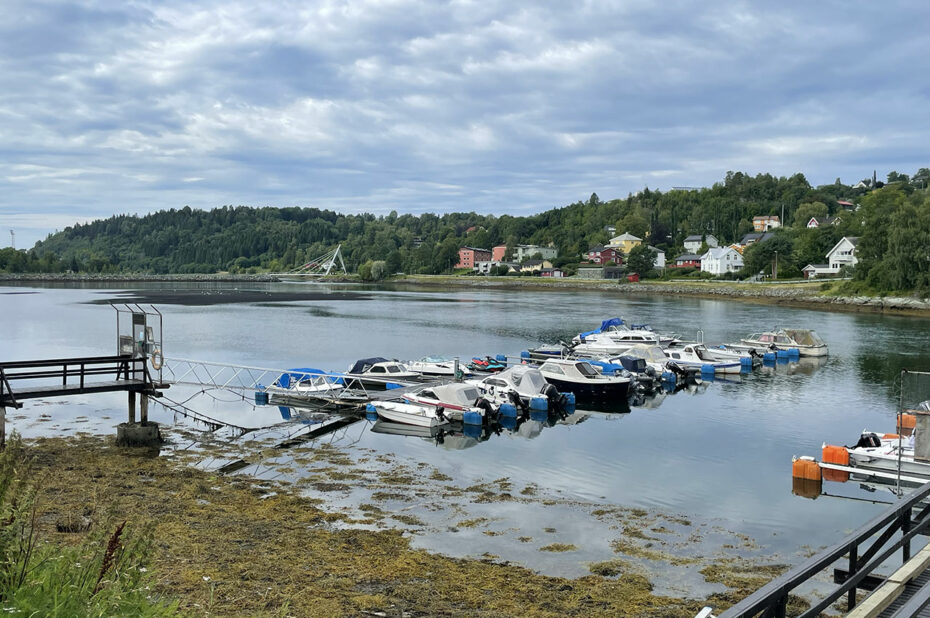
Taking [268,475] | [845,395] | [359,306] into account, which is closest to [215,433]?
[268,475]

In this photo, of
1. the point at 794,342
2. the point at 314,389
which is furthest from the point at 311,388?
the point at 794,342

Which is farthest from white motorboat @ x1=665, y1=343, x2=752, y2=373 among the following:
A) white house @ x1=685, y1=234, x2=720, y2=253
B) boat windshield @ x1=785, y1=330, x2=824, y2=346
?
white house @ x1=685, y1=234, x2=720, y2=253

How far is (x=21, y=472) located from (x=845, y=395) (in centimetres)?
3554

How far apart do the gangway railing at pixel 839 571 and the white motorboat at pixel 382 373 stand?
2533cm

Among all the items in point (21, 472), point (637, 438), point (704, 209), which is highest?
point (704, 209)

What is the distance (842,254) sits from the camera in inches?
4658

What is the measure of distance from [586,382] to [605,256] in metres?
144

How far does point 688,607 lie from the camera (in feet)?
36.5

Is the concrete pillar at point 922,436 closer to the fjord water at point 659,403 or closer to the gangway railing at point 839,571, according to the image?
the fjord water at point 659,403

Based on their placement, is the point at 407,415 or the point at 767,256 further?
the point at 767,256

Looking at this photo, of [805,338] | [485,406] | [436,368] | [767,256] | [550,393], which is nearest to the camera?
[485,406]

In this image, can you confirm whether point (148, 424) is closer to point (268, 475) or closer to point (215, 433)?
point (215, 433)

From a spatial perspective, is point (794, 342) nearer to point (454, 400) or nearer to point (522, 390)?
point (522, 390)

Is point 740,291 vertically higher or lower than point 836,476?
higher
